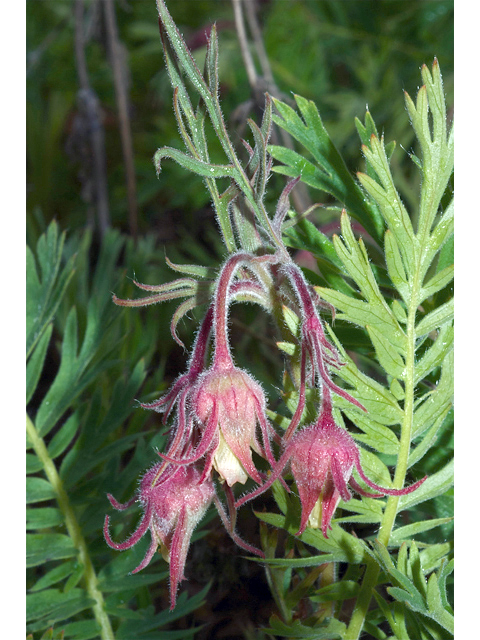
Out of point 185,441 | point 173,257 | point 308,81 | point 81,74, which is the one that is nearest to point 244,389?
point 185,441

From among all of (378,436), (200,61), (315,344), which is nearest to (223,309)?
(315,344)

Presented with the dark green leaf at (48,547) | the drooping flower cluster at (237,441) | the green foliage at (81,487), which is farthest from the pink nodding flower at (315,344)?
the dark green leaf at (48,547)

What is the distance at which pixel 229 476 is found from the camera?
54 centimetres

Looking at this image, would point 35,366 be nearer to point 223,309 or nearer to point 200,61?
point 223,309

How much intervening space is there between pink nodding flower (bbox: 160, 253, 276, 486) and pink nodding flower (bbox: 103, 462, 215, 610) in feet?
0.19

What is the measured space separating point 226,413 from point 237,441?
26 mm

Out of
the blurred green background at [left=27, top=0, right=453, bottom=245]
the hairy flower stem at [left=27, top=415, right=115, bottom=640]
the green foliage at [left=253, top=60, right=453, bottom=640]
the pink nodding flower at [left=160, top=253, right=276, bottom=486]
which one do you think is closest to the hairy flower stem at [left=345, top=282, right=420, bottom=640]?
the green foliage at [left=253, top=60, right=453, bottom=640]

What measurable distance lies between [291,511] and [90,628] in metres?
0.40

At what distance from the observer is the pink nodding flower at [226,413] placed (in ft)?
1.72

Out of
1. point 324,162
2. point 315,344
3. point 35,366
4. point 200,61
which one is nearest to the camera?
point 315,344

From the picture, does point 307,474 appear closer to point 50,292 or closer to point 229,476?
point 229,476

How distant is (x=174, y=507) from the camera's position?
0.58 m

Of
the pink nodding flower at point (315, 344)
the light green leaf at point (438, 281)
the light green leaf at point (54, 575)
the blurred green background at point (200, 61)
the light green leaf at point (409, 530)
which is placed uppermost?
the blurred green background at point (200, 61)

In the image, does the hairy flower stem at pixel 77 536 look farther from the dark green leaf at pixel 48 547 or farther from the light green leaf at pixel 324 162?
the light green leaf at pixel 324 162
